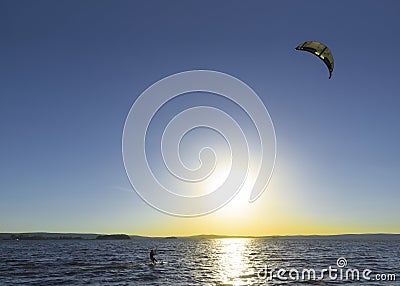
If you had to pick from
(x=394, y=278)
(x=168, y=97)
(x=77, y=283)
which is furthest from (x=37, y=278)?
(x=394, y=278)

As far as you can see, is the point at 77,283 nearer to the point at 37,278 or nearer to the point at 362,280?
the point at 37,278

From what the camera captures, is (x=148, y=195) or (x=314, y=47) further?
(x=314, y=47)

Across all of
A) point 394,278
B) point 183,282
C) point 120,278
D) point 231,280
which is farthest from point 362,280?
point 120,278

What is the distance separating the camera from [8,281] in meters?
36.9

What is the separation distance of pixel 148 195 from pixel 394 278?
97.0 ft

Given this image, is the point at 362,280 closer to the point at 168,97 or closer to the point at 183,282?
the point at 183,282

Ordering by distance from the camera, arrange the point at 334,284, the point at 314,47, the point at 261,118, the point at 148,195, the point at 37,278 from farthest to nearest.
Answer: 1. the point at 37,278
2. the point at 334,284
3. the point at 314,47
4. the point at 261,118
5. the point at 148,195

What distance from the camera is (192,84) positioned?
18969mm

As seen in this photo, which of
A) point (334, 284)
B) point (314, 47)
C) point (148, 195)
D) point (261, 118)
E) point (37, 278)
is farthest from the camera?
point (37, 278)

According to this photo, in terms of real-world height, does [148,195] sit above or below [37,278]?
above

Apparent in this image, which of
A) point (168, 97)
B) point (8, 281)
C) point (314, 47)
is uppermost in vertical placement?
point (314, 47)

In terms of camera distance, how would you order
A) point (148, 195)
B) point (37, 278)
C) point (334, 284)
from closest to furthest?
1. point (148, 195)
2. point (334, 284)
3. point (37, 278)

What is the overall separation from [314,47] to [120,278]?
28877mm

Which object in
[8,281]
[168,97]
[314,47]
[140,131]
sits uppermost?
[314,47]
